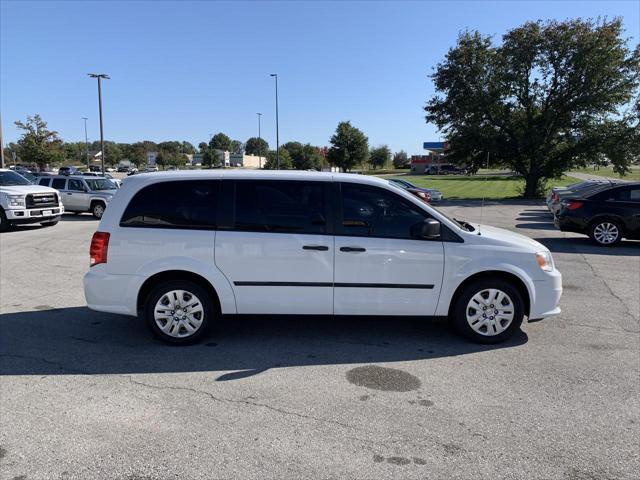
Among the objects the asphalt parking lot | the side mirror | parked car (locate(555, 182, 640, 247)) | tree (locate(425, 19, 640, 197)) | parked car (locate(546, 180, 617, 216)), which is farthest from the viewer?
tree (locate(425, 19, 640, 197))

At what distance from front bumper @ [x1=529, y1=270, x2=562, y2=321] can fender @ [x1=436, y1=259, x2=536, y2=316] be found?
0.16ft

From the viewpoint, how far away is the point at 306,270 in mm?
4973

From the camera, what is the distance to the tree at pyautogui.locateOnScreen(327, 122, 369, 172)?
5950 cm

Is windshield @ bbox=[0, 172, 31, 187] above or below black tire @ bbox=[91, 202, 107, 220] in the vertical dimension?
above

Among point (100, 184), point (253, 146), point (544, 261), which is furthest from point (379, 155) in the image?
point (544, 261)

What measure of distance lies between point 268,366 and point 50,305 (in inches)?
151

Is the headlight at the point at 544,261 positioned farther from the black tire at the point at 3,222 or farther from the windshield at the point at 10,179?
the windshield at the point at 10,179

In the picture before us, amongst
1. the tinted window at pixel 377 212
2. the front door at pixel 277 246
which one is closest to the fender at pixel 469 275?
the tinted window at pixel 377 212

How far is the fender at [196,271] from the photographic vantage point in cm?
495

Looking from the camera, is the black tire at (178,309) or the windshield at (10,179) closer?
the black tire at (178,309)

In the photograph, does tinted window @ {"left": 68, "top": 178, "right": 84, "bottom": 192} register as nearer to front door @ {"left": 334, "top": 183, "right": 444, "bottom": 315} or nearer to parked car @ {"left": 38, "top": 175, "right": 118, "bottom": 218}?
parked car @ {"left": 38, "top": 175, "right": 118, "bottom": 218}

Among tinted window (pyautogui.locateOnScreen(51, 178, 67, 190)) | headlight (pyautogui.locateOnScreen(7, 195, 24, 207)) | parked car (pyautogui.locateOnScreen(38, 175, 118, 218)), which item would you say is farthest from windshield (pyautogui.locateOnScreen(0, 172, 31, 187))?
parked car (pyautogui.locateOnScreen(38, 175, 118, 218))

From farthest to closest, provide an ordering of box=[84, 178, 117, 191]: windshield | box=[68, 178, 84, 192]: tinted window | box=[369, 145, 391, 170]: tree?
box=[369, 145, 391, 170]: tree, box=[84, 178, 117, 191]: windshield, box=[68, 178, 84, 192]: tinted window

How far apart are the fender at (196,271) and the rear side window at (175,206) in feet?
1.20
